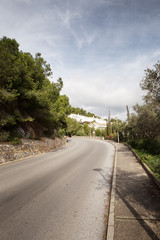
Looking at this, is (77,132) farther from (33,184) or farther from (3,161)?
(33,184)

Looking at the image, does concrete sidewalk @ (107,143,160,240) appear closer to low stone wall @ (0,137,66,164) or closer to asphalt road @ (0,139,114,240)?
asphalt road @ (0,139,114,240)

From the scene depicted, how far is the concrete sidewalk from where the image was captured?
10.3 ft

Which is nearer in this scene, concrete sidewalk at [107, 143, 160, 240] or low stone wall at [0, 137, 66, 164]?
concrete sidewalk at [107, 143, 160, 240]

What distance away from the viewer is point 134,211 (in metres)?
4.05

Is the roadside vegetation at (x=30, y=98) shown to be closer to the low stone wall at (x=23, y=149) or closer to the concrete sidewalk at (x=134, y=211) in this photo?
the low stone wall at (x=23, y=149)

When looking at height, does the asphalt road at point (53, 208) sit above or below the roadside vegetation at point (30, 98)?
below

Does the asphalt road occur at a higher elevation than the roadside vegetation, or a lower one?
lower

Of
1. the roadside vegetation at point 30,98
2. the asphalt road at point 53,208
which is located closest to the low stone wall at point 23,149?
the roadside vegetation at point 30,98

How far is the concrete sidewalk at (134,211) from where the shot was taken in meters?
3.13

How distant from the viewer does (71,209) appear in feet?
14.1

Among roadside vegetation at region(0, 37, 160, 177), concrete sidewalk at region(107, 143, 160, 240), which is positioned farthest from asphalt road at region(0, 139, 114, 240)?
roadside vegetation at region(0, 37, 160, 177)

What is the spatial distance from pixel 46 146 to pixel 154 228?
16131mm

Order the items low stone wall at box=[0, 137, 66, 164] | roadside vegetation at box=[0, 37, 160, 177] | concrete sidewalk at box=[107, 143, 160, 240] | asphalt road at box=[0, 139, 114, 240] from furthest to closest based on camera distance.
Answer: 1. low stone wall at box=[0, 137, 66, 164]
2. roadside vegetation at box=[0, 37, 160, 177]
3. asphalt road at box=[0, 139, 114, 240]
4. concrete sidewalk at box=[107, 143, 160, 240]

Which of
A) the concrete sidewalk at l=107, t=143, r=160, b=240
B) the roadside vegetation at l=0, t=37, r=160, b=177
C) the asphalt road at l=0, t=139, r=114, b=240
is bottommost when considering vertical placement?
the asphalt road at l=0, t=139, r=114, b=240
